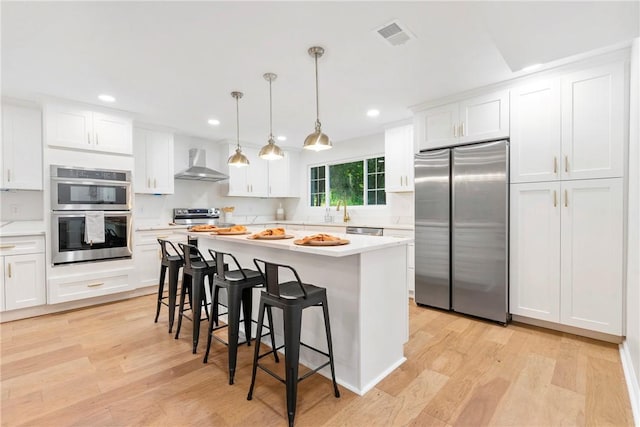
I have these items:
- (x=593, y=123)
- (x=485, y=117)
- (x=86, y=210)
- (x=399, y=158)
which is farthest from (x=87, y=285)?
(x=593, y=123)

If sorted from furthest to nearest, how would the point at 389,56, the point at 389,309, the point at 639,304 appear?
the point at 389,56 < the point at 389,309 < the point at 639,304

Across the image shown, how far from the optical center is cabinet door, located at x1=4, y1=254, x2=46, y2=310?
315 centimetres

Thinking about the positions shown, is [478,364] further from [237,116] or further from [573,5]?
[237,116]

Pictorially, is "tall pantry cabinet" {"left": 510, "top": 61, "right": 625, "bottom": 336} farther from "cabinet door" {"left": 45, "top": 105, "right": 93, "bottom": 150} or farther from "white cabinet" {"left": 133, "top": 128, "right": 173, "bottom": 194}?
"cabinet door" {"left": 45, "top": 105, "right": 93, "bottom": 150}

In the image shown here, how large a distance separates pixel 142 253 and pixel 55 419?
Result: 261 centimetres

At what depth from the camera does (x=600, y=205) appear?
2.52 m

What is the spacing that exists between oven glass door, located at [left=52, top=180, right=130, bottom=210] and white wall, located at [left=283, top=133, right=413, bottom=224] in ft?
10.7

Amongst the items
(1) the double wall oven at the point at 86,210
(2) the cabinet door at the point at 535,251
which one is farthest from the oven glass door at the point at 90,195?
(2) the cabinet door at the point at 535,251

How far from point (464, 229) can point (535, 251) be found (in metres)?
0.64

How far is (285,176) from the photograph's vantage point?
20.0ft

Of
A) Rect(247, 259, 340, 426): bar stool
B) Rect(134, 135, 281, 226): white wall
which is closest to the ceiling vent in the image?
Rect(247, 259, 340, 426): bar stool

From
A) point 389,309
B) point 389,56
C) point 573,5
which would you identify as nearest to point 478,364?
point 389,309

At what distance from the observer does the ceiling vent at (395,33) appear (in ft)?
6.83

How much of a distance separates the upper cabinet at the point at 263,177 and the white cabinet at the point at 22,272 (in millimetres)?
2664
